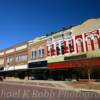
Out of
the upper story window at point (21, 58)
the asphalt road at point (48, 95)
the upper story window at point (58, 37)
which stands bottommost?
the asphalt road at point (48, 95)

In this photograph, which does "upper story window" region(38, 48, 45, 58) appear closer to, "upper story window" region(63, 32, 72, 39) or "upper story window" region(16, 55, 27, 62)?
"upper story window" region(16, 55, 27, 62)

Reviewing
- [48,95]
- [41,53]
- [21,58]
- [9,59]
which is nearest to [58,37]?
[41,53]

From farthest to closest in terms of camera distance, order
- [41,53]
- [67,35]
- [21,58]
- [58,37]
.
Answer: [21,58], [41,53], [58,37], [67,35]

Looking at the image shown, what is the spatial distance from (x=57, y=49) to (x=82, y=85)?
10.4 m

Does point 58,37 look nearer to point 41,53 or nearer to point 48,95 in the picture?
point 41,53

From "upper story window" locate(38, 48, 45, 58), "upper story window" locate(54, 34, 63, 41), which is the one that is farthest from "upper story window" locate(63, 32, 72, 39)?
"upper story window" locate(38, 48, 45, 58)

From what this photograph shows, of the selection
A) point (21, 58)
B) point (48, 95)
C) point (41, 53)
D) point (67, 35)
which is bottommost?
point (48, 95)

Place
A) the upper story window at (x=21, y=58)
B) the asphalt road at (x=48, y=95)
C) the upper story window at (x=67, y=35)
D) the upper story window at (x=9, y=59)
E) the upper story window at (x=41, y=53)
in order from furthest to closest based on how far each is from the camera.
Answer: the upper story window at (x=9, y=59), the upper story window at (x=21, y=58), the upper story window at (x=41, y=53), the upper story window at (x=67, y=35), the asphalt road at (x=48, y=95)

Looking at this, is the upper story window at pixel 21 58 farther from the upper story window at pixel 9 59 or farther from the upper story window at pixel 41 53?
the upper story window at pixel 41 53

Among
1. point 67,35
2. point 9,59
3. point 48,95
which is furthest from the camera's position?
point 9,59

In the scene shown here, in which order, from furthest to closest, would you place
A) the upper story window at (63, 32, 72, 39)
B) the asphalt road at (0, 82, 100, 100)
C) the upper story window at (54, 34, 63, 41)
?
the upper story window at (54, 34, 63, 41)
the upper story window at (63, 32, 72, 39)
the asphalt road at (0, 82, 100, 100)

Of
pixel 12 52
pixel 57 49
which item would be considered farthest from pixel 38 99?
pixel 12 52

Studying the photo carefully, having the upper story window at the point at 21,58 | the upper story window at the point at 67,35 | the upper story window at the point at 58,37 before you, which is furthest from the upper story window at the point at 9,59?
the upper story window at the point at 67,35

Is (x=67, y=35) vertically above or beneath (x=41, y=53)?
above
